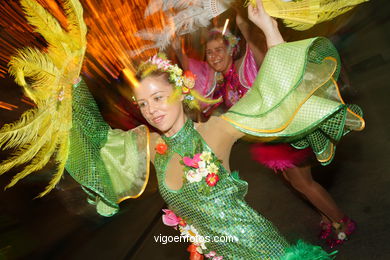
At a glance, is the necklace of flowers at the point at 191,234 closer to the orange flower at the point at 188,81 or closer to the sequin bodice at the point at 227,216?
the sequin bodice at the point at 227,216

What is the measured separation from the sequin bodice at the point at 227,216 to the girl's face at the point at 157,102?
0.58ft

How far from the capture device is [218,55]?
10.9ft

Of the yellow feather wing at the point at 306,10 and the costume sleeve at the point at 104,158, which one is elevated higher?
the yellow feather wing at the point at 306,10

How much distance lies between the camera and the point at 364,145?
3961 mm

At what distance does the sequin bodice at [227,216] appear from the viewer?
1.78m

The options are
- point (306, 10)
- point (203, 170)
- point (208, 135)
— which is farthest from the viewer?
point (208, 135)

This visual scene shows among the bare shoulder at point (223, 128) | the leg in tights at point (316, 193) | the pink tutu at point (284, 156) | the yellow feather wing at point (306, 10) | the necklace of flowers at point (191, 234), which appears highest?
the yellow feather wing at point (306, 10)

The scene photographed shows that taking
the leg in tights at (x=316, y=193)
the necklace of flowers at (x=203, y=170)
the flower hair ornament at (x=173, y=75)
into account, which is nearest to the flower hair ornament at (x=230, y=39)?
the leg in tights at (x=316, y=193)

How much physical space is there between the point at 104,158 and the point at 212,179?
0.75 meters

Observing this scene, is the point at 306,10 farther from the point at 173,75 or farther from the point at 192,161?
the point at 192,161

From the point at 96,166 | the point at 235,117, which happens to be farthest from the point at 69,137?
the point at 235,117

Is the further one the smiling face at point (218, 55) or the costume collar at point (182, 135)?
the smiling face at point (218, 55)

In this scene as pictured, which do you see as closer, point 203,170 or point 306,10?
point 306,10

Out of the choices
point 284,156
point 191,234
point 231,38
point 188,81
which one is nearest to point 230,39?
point 231,38
